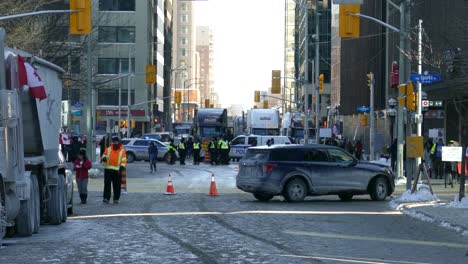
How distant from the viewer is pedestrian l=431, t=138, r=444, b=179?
35.4 m

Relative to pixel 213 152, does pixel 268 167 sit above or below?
above

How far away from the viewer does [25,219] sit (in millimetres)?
15484

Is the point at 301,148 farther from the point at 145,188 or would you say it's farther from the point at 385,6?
the point at 385,6

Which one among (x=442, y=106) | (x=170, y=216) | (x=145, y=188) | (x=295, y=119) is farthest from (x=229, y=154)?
(x=170, y=216)

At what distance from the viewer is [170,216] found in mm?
19688

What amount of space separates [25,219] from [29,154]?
135 centimetres

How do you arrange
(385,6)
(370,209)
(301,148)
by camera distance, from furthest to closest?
(385,6) → (301,148) → (370,209)

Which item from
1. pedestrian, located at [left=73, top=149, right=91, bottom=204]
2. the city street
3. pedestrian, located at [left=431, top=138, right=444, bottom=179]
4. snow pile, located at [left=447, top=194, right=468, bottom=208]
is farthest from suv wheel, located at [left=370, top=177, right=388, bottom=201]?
pedestrian, located at [left=431, top=138, right=444, bottom=179]

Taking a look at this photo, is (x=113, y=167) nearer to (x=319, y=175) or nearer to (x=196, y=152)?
(x=319, y=175)

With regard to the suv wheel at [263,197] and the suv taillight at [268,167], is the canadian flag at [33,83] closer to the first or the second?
the suv taillight at [268,167]

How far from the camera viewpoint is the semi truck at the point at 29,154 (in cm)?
1382

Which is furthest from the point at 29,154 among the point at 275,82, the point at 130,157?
the point at 275,82

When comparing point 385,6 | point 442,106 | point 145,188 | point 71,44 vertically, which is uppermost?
point 385,6

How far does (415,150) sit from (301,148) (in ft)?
11.7
